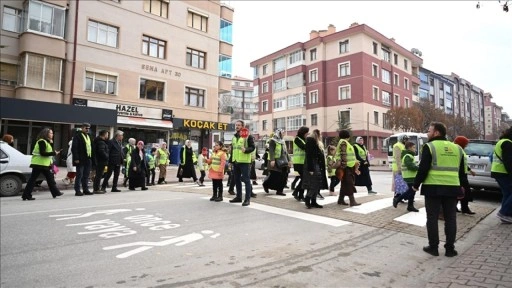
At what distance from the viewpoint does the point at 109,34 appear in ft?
75.3

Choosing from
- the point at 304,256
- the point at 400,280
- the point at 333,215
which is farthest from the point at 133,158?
the point at 400,280

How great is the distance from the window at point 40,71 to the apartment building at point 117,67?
2.1 inches

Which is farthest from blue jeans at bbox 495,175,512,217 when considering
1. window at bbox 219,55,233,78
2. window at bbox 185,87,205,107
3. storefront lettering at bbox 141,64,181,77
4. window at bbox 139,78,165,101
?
window at bbox 219,55,233,78

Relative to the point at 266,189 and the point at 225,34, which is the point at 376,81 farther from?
the point at 266,189

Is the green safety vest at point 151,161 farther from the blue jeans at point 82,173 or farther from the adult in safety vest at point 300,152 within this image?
the adult in safety vest at point 300,152

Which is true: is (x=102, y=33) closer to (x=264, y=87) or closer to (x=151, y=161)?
(x=151, y=161)

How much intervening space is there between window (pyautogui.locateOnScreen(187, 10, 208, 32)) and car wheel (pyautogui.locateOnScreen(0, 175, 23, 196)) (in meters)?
20.9

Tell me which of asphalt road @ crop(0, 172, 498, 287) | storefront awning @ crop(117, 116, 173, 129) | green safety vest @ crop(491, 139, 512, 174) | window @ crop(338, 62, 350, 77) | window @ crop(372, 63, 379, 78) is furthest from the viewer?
window @ crop(372, 63, 379, 78)

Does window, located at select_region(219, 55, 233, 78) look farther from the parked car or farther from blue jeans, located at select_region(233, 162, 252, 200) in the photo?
the parked car

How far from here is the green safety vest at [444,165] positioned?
469 centimetres

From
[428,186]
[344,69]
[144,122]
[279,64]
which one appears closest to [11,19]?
[144,122]

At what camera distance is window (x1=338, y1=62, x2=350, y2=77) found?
42.7 m

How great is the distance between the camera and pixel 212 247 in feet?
15.7

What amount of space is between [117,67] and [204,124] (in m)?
7.96
